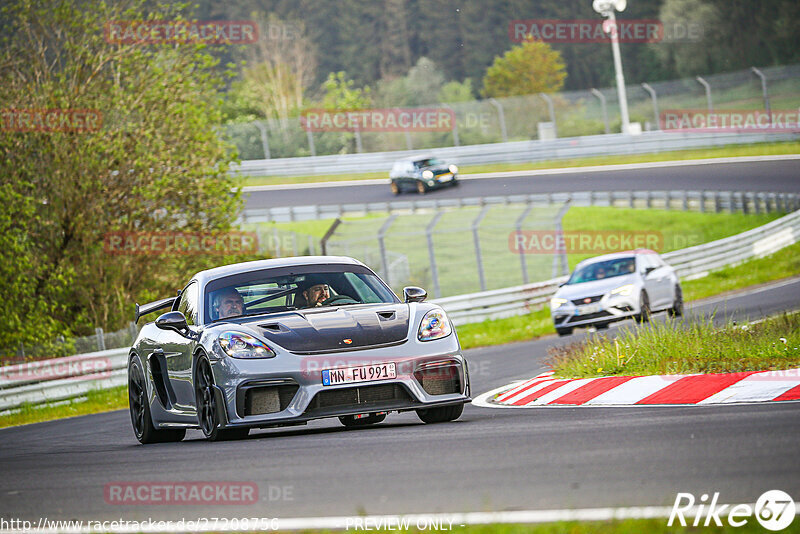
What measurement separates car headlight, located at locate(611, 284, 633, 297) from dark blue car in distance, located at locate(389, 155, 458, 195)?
27004mm

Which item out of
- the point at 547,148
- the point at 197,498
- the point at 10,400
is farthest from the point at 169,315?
the point at 547,148

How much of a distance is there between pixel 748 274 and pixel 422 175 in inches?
778

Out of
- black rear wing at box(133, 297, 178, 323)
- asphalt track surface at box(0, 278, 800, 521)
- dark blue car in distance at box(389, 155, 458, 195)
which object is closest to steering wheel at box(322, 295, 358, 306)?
asphalt track surface at box(0, 278, 800, 521)

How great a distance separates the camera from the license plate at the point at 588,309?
20.0m

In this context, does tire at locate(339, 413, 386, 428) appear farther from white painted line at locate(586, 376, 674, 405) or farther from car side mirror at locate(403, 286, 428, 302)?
white painted line at locate(586, 376, 674, 405)

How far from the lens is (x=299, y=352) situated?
8.33m

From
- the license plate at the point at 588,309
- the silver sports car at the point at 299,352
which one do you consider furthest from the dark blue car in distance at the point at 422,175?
the silver sports car at the point at 299,352

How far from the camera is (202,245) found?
25.7 m

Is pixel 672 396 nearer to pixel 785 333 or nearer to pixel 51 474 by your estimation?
pixel 785 333

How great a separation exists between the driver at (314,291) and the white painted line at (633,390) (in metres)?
2.29

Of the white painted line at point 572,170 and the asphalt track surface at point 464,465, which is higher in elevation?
the asphalt track surface at point 464,465

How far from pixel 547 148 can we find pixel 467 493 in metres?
46.3

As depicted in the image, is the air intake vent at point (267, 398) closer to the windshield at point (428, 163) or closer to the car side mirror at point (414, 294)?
the car side mirror at point (414, 294)

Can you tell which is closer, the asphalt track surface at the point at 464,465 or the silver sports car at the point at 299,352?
the asphalt track surface at the point at 464,465
